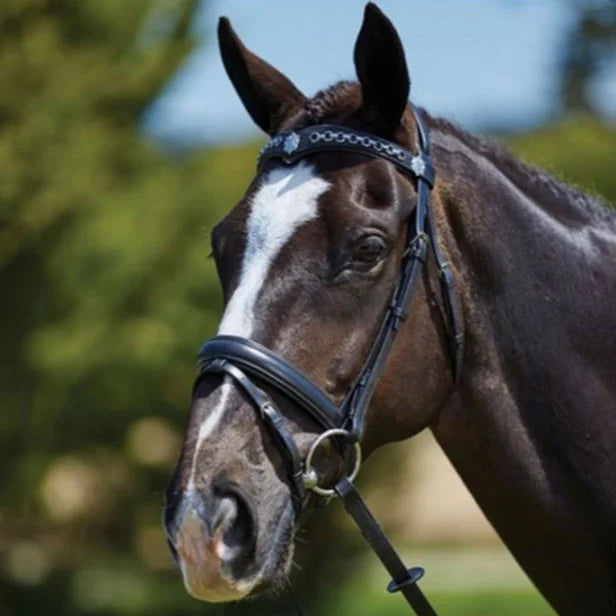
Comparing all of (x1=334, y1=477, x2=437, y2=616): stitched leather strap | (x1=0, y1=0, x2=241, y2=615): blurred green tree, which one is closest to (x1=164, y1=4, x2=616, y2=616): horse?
(x1=334, y1=477, x2=437, y2=616): stitched leather strap

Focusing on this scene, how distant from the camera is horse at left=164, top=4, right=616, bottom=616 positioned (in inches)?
141

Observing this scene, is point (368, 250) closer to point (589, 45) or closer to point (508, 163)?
point (508, 163)

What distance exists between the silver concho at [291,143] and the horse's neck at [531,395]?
1.40 ft

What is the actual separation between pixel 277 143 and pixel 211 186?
9255mm

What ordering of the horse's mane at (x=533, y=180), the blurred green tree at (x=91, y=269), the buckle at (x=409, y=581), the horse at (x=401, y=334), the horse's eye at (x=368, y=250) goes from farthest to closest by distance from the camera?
the blurred green tree at (x=91, y=269)
the horse's mane at (x=533, y=180)
the buckle at (x=409, y=581)
the horse's eye at (x=368, y=250)
the horse at (x=401, y=334)

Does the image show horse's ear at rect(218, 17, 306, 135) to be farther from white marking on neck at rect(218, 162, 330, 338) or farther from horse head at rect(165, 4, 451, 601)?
white marking on neck at rect(218, 162, 330, 338)

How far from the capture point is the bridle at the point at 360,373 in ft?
11.8

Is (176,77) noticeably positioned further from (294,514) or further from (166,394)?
(294,514)

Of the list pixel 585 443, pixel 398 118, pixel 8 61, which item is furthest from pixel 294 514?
pixel 8 61

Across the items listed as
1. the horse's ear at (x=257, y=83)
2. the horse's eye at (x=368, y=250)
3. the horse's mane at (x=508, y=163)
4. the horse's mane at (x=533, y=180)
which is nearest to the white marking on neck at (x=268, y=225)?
the horse's eye at (x=368, y=250)

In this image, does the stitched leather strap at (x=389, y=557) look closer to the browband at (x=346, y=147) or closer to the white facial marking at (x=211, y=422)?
the white facial marking at (x=211, y=422)

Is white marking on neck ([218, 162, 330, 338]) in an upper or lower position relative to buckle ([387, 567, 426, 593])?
upper

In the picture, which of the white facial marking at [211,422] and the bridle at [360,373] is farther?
the bridle at [360,373]

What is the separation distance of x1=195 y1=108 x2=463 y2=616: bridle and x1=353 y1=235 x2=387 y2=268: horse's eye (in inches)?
4.3
